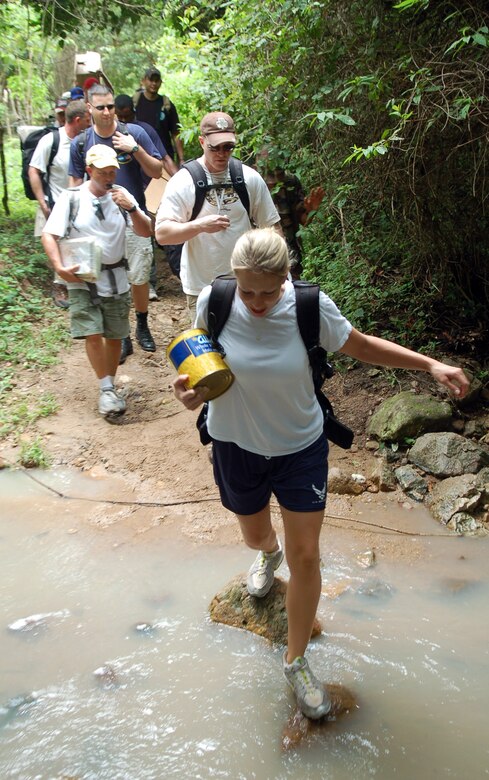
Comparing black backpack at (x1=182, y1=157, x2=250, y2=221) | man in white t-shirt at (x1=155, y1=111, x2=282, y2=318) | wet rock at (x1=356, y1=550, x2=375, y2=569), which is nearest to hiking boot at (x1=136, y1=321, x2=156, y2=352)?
man in white t-shirt at (x1=155, y1=111, x2=282, y2=318)

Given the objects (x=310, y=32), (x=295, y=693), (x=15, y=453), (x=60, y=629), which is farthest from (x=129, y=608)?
(x=310, y=32)

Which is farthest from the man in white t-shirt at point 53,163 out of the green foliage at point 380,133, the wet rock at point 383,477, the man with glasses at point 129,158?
the wet rock at point 383,477

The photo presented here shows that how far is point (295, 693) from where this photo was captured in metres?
2.73

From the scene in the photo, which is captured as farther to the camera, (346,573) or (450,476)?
(450,476)

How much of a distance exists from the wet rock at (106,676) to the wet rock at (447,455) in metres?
2.44

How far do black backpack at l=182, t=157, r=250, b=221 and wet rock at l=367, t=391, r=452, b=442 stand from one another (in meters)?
1.84

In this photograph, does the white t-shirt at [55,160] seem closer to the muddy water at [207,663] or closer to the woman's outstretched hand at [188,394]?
the muddy water at [207,663]

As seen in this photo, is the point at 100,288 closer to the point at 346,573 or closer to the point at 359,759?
the point at 346,573

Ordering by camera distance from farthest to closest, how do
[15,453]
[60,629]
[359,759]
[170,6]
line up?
[170,6]
[15,453]
[60,629]
[359,759]

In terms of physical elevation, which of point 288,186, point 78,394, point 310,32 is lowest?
point 78,394

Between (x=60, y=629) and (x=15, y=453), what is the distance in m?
1.79

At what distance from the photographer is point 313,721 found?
2.71 m

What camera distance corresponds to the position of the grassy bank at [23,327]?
5164mm

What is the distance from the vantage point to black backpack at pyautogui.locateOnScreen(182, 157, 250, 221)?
12.7ft
